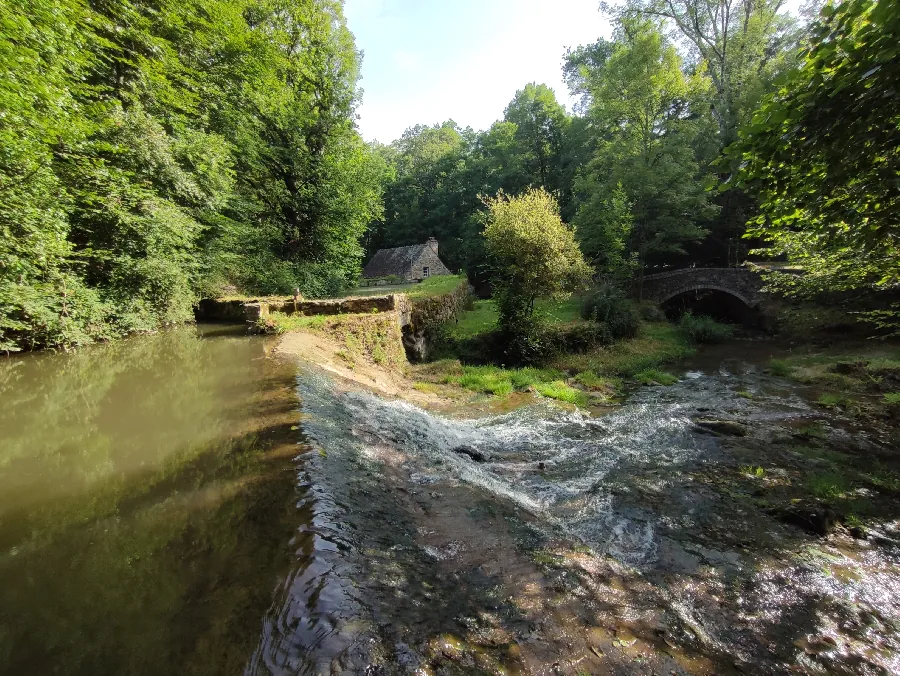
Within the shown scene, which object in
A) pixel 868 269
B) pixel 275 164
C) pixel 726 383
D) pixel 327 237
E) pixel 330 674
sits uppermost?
pixel 275 164

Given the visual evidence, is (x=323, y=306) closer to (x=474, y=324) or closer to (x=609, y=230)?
(x=474, y=324)

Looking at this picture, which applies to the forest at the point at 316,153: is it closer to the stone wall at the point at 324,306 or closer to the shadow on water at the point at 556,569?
the stone wall at the point at 324,306

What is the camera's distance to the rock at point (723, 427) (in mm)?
8266

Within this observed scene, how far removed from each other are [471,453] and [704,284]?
22851mm

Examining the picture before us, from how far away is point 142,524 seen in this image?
9.84 ft

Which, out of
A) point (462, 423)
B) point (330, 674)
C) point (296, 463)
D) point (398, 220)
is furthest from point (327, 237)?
point (398, 220)

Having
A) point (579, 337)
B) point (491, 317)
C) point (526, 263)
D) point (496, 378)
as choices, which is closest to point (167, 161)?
point (526, 263)

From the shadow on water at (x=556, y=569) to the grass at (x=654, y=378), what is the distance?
6681 millimetres

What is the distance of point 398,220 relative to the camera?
5109 centimetres

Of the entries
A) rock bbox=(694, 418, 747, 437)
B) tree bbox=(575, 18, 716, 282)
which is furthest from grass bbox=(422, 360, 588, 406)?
tree bbox=(575, 18, 716, 282)

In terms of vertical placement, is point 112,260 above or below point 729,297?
above

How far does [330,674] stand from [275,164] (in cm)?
2359

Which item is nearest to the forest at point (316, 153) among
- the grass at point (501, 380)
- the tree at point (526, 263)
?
the tree at point (526, 263)

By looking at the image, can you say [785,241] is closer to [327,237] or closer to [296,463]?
[296,463]
